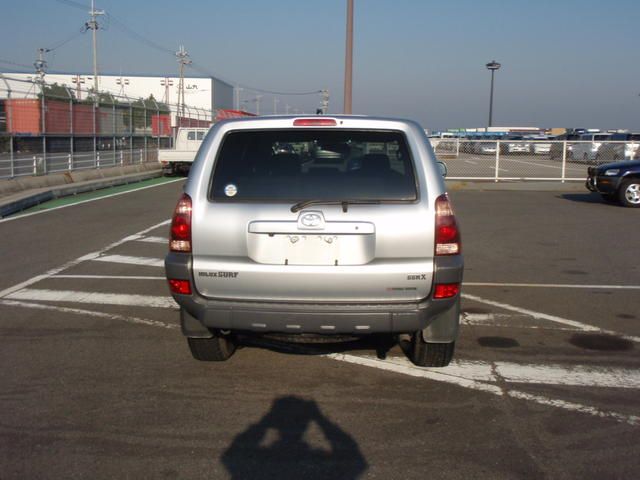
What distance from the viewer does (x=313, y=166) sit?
4645 millimetres

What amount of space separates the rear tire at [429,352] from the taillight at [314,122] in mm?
1563

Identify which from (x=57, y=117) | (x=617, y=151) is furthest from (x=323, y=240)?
(x=617, y=151)

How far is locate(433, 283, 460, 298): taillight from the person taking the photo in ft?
14.3

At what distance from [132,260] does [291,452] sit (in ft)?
20.9

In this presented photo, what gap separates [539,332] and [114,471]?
4017 millimetres

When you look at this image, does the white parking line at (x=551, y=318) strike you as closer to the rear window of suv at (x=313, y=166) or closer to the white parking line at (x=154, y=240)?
the rear window of suv at (x=313, y=166)

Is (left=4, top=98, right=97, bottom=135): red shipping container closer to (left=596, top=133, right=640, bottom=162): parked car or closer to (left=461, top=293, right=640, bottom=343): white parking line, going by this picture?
(left=461, top=293, right=640, bottom=343): white parking line

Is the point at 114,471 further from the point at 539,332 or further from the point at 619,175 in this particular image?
the point at 619,175

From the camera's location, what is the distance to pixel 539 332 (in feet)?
20.5

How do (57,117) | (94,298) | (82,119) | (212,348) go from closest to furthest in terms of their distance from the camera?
1. (212,348)
2. (94,298)
3. (57,117)
4. (82,119)

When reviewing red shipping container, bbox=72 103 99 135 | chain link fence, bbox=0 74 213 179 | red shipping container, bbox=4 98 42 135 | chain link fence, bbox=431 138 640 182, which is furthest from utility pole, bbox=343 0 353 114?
red shipping container, bbox=72 103 99 135

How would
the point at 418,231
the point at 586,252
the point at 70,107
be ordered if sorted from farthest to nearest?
the point at 70,107 → the point at 586,252 → the point at 418,231

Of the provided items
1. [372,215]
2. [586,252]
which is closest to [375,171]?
[372,215]

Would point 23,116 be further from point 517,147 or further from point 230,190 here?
point 517,147
